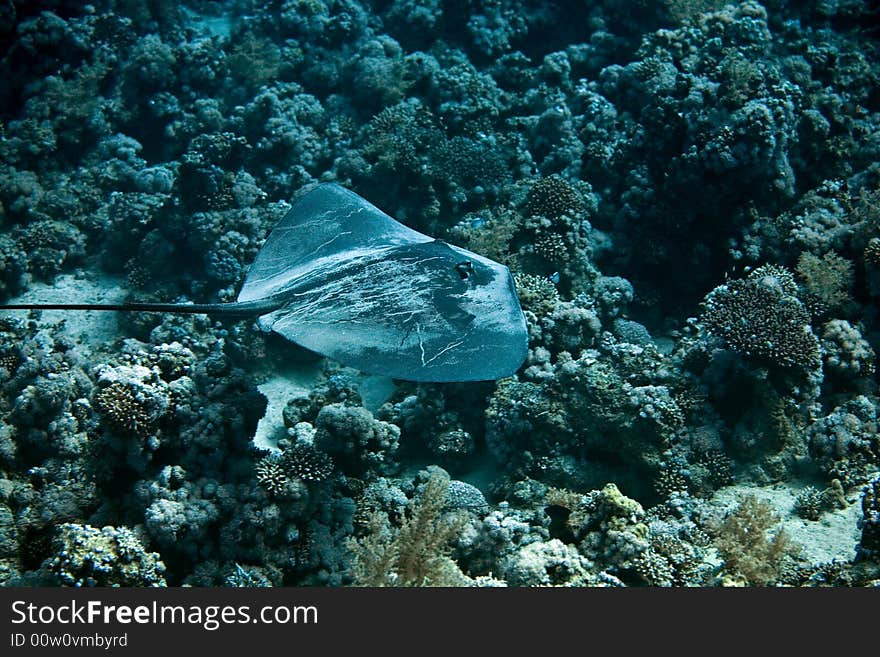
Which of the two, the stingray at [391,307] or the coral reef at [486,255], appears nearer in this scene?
the stingray at [391,307]

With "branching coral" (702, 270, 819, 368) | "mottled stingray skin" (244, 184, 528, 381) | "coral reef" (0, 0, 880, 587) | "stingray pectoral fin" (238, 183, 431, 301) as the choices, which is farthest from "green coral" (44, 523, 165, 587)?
"branching coral" (702, 270, 819, 368)

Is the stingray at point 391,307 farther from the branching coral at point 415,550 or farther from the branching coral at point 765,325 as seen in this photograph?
Result: the branching coral at point 765,325

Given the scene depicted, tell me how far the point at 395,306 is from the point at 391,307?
1.4 inches

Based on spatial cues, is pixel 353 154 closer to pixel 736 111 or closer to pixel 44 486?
pixel 736 111

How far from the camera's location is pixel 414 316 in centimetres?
490

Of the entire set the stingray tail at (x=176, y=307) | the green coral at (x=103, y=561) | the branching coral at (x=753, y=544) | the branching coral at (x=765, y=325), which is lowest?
the green coral at (x=103, y=561)

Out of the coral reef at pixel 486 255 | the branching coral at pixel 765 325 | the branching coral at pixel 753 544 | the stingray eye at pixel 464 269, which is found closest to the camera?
the branching coral at pixel 753 544

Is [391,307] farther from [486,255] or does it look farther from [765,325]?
[765,325]

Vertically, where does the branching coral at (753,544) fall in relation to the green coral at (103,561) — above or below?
above

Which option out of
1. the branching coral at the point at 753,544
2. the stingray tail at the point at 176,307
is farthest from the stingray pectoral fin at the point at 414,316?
the branching coral at the point at 753,544

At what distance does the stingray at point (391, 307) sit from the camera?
4.51 metres

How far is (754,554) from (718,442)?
4.79 ft

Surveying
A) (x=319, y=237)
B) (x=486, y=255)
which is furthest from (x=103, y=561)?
(x=486, y=255)

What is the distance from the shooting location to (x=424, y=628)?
371cm
